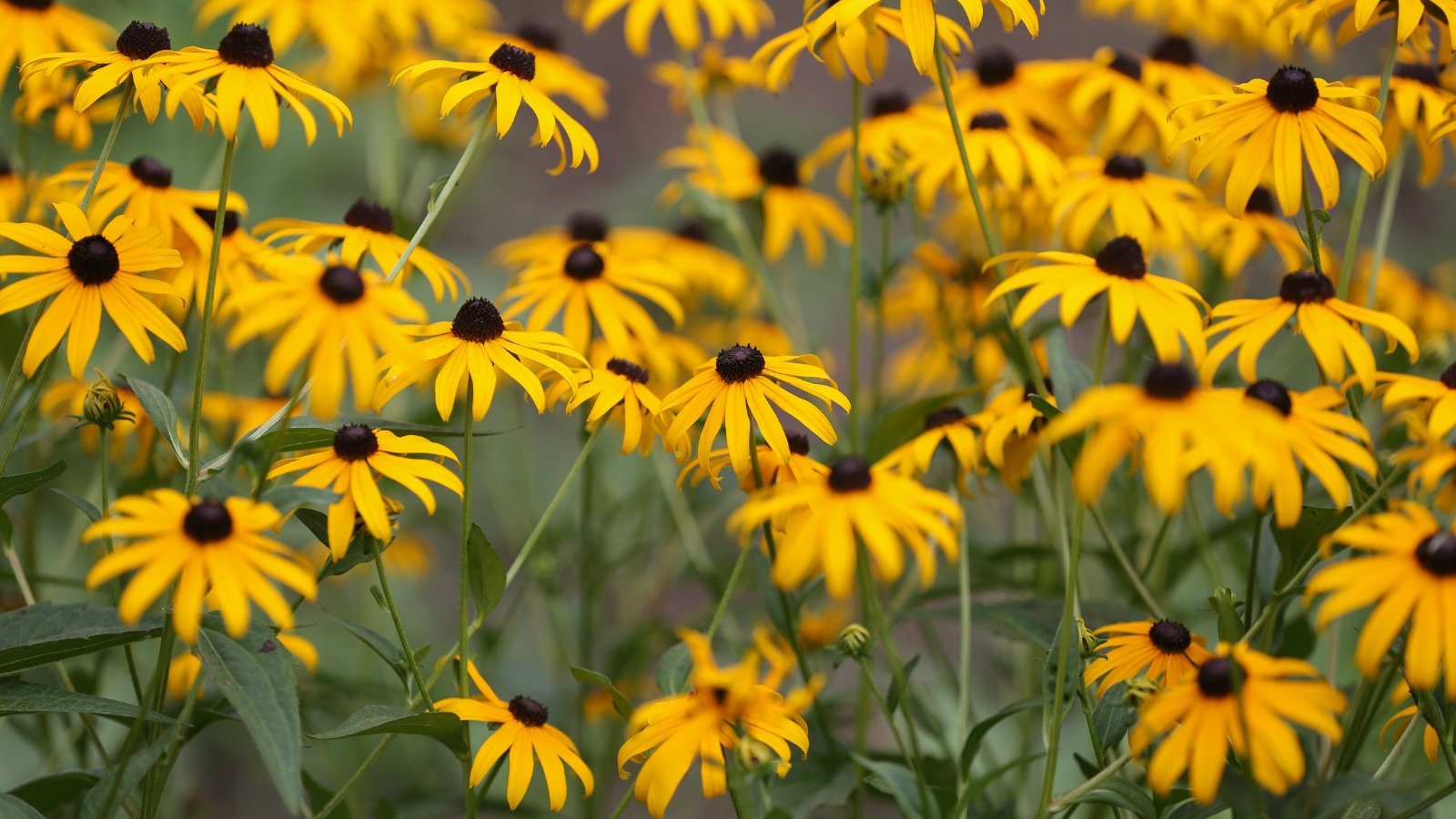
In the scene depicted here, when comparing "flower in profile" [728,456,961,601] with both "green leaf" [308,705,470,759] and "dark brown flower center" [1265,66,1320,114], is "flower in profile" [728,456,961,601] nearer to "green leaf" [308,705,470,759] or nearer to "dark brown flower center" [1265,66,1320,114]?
"green leaf" [308,705,470,759]

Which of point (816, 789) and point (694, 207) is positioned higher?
point (694, 207)

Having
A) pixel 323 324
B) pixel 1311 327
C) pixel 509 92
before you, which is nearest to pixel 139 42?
pixel 509 92

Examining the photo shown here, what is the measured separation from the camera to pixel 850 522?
0.61 metres

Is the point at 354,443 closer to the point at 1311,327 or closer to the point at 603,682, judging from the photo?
the point at 603,682

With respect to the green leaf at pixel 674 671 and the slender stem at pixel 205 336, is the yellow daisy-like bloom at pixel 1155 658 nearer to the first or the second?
the green leaf at pixel 674 671

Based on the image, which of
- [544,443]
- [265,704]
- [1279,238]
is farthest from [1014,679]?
[544,443]

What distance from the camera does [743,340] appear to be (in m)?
1.50

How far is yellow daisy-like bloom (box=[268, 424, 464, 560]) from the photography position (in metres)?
0.64

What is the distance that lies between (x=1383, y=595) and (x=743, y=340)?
0.99 m

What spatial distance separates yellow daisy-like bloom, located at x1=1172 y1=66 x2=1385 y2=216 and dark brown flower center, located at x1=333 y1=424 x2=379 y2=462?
49 cm

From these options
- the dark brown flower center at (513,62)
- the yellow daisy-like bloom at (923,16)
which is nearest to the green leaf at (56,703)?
the dark brown flower center at (513,62)

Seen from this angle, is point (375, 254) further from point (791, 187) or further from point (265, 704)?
point (791, 187)

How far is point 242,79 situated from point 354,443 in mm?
211

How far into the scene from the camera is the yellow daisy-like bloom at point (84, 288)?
2.23ft
